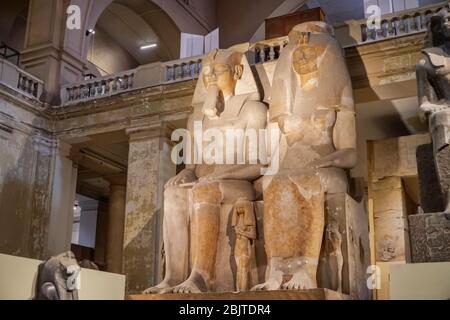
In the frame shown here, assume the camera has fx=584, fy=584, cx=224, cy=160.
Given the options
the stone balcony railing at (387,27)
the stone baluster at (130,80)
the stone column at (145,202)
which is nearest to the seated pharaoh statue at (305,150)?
the stone balcony railing at (387,27)

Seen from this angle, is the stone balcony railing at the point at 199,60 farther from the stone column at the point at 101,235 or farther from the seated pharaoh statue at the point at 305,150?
the stone column at the point at 101,235

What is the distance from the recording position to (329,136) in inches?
195

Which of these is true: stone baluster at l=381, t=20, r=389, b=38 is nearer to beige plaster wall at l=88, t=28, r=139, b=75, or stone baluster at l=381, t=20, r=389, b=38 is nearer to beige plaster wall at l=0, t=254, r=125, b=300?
beige plaster wall at l=0, t=254, r=125, b=300

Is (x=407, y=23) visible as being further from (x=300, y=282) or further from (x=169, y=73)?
(x=300, y=282)

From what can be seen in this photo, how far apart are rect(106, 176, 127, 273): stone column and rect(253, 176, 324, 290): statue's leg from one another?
29.6ft

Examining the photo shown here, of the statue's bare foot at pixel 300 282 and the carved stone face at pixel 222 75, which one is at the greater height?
the carved stone face at pixel 222 75

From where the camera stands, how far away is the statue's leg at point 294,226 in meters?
4.30

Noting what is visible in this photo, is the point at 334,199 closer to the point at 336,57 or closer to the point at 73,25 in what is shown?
the point at 336,57

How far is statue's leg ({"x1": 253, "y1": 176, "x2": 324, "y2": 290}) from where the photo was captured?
430 cm

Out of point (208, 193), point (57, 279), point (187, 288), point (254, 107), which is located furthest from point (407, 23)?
point (57, 279)

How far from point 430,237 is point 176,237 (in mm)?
2013

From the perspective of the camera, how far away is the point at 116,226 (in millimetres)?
13383

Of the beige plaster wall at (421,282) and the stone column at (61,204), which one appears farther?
the stone column at (61,204)

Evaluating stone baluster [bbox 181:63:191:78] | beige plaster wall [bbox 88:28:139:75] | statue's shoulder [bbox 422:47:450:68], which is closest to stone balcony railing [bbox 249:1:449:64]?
stone baluster [bbox 181:63:191:78]
